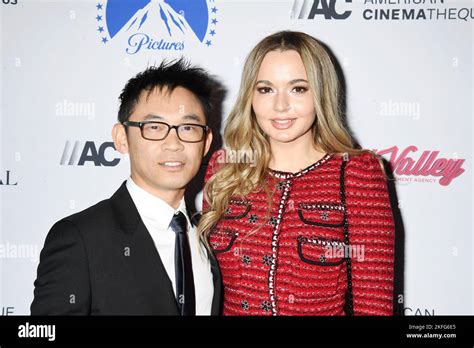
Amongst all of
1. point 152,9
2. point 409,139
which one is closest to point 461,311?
point 409,139

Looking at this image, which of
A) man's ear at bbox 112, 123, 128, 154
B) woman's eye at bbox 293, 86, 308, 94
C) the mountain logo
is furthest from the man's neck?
the mountain logo

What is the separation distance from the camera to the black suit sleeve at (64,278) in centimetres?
162

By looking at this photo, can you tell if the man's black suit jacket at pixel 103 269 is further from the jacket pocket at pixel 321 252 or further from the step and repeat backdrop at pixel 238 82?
the step and repeat backdrop at pixel 238 82

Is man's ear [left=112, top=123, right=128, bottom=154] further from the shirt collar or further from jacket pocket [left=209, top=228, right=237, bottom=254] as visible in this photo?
jacket pocket [left=209, top=228, right=237, bottom=254]

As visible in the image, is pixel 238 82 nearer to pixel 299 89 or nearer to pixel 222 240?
pixel 299 89

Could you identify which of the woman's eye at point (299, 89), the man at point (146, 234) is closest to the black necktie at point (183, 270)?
the man at point (146, 234)

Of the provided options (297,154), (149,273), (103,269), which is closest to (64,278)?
(103,269)

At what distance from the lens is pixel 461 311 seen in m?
2.58

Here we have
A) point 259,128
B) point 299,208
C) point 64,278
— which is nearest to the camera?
point 64,278

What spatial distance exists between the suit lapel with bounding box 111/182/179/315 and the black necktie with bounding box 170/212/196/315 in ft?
0.26

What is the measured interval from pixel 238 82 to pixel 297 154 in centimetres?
67

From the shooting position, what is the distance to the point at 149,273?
175 cm

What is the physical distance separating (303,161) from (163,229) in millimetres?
658

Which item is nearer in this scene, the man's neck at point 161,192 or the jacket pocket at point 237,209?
the man's neck at point 161,192
